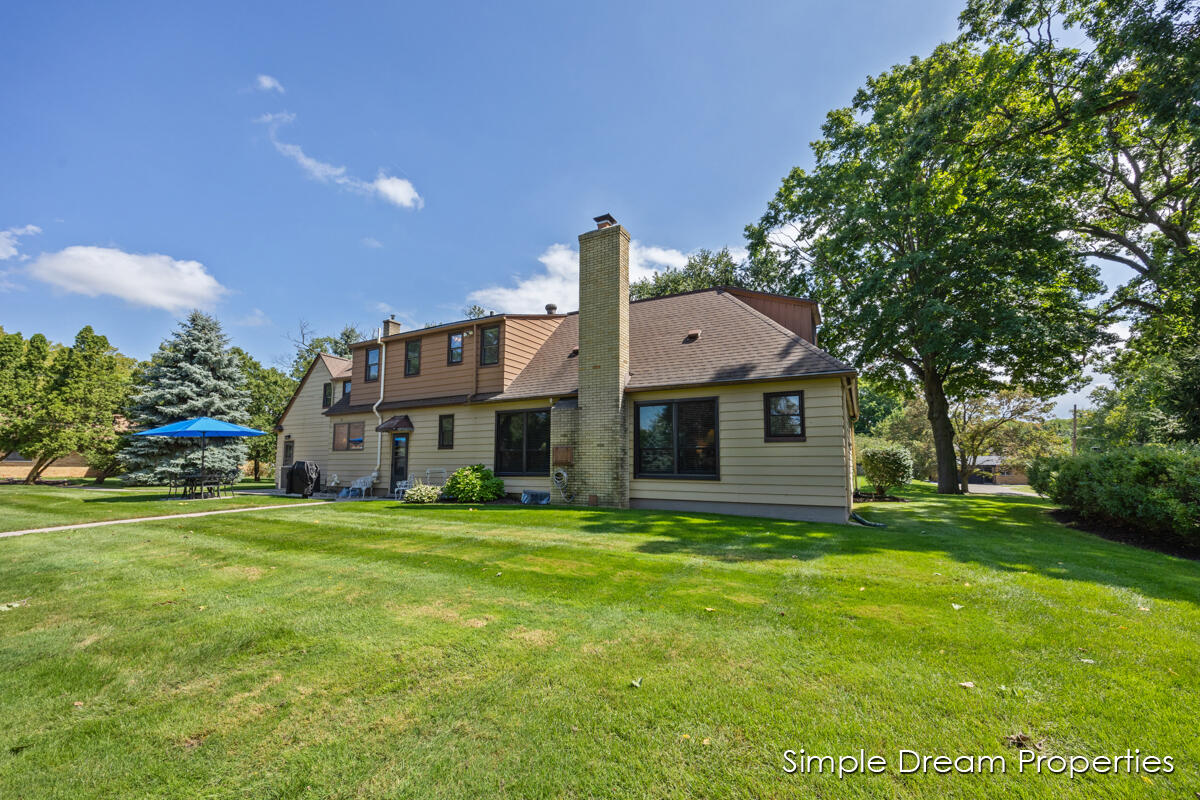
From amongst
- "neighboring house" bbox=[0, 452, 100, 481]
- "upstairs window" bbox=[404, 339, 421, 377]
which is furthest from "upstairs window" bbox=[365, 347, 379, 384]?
"neighboring house" bbox=[0, 452, 100, 481]

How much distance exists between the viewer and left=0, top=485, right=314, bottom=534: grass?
9.55 m

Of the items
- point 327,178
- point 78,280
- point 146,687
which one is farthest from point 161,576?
point 78,280

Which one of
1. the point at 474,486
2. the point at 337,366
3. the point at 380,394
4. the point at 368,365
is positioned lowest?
the point at 474,486

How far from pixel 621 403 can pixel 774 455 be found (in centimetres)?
372

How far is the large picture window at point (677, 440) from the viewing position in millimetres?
10734

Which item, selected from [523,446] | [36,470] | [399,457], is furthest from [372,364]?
[36,470]

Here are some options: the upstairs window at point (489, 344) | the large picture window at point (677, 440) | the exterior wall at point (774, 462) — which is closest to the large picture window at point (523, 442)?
the upstairs window at point (489, 344)

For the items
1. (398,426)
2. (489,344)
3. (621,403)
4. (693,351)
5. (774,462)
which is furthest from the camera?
(398,426)

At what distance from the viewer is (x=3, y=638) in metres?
3.60

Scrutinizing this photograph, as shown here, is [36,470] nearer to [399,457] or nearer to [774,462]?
[399,457]

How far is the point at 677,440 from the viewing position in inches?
438

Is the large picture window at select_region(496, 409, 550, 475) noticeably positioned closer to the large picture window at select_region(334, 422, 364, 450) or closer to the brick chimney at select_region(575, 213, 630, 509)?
the brick chimney at select_region(575, 213, 630, 509)

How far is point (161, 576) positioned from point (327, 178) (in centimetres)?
1281

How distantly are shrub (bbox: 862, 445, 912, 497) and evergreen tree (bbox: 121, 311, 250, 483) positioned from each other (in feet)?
81.7
